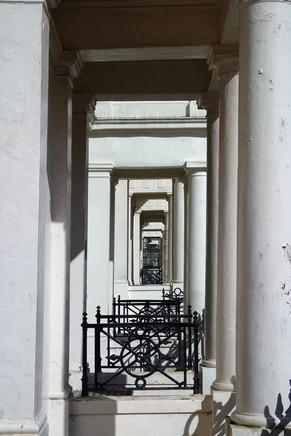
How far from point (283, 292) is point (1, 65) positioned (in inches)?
135

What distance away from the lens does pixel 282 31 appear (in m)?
6.74

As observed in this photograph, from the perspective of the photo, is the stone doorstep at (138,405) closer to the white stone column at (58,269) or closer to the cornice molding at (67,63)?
the white stone column at (58,269)

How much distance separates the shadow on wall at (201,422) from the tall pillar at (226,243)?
0.57 meters

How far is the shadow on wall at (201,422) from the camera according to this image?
1058cm

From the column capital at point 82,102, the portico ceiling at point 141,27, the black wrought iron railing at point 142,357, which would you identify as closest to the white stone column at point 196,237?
the black wrought iron railing at point 142,357

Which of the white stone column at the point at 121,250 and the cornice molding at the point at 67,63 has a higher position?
the cornice molding at the point at 67,63

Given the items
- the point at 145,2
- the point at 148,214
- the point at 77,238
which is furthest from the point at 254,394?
the point at 148,214

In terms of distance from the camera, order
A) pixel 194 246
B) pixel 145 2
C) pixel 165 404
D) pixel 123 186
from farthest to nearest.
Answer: pixel 123 186
pixel 194 246
pixel 165 404
pixel 145 2

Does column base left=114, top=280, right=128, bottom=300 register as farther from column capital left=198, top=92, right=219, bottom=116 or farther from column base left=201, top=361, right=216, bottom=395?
column base left=201, top=361, right=216, bottom=395

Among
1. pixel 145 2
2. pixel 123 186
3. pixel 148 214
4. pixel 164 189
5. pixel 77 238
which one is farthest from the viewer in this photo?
pixel 148 214

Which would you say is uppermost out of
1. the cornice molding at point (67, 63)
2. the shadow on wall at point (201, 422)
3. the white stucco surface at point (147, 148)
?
the white stucco surface at point (147, 148)

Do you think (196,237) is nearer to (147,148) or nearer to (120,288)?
(147,148)

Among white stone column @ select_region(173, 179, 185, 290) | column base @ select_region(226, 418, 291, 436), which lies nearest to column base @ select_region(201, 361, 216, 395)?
column base @ select_region(226, 418, 291, 436)

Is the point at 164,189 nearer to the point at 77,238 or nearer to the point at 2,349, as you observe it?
the point at 77,238
